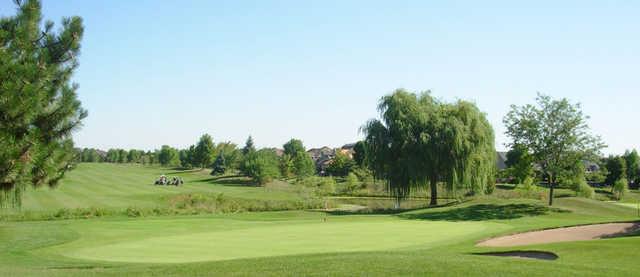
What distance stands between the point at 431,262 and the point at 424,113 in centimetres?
3009

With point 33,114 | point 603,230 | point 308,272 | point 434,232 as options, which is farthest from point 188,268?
point 603,230

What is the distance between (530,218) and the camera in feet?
Answer: 112

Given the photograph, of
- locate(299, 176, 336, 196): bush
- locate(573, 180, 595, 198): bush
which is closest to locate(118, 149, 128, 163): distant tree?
locate(299, 176, 336, 196): bush

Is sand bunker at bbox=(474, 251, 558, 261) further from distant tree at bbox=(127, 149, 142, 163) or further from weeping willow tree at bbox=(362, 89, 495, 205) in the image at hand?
distant tree at bbox=(127, 149, 142, 163)

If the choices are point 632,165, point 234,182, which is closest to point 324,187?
point 234,182

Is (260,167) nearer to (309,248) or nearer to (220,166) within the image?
(220,166)

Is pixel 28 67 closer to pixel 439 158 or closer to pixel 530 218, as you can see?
pixel 530 218

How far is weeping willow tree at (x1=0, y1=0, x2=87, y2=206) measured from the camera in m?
10.9

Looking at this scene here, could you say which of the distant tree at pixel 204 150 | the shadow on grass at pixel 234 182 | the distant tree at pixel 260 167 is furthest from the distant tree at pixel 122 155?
the distant tree at pixel 260 167

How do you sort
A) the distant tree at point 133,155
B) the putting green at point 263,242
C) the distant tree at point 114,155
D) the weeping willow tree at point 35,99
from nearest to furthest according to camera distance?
the weeping willow tree at point 35,99 → the putting green at point 263,242 → the distant tree at point 114,155 → the distant tree at point 133,155

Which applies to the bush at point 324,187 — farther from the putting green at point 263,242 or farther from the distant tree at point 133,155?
the distant tree at point 133,155

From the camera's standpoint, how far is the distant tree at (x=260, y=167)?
3278 inches

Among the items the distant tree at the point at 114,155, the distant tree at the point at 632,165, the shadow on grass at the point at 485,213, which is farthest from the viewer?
the distant tree at the point at 114,155

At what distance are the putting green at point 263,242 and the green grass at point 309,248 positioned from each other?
0.04 m
